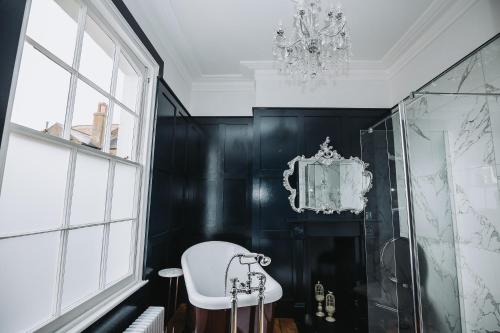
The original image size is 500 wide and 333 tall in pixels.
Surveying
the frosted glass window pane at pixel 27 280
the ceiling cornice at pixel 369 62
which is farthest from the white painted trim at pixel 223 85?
the frosted glass window pane at pixel 27 280

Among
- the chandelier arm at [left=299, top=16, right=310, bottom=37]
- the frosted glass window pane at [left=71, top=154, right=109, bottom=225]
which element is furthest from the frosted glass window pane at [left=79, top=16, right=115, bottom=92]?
the chandelier arm at [left=299, top=16, right=310, bottom=37]

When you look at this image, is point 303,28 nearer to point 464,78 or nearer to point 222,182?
point 464,78

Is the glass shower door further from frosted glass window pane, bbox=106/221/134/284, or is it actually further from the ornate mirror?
frosted glass window pane, bbox=106/221/134/284

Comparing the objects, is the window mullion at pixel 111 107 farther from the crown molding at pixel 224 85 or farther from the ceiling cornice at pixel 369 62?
the crown molding at pixel 224 85

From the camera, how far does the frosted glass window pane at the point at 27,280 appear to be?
90 centimetres

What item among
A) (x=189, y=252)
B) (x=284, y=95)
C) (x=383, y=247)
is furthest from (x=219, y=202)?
(x=383, y=247)

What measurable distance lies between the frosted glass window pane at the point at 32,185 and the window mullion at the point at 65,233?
2 centimetres

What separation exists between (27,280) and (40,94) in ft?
2.70

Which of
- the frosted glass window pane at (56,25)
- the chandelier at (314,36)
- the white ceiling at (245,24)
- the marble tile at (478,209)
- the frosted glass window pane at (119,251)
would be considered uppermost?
the white ceiling at (245,24)

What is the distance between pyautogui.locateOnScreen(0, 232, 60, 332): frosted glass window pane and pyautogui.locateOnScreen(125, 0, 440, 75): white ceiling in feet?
5.34

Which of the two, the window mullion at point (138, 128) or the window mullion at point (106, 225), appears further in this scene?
the window mullion at point (138, 128)

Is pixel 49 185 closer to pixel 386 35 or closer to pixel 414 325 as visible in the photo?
pixel 414 325

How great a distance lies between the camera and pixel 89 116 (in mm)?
1363

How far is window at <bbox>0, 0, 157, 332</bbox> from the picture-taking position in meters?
0.95
